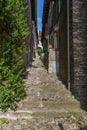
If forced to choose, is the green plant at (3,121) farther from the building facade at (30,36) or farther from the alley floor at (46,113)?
the building facade at (30,36)

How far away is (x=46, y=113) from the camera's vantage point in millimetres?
6148

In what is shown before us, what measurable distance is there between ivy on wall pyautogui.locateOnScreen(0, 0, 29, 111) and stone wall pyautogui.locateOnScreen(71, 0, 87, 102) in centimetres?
154

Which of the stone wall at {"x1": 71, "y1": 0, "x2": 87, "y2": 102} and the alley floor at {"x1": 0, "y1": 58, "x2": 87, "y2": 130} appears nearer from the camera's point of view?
the alley floor at {"x1": 0, "y1": 58, "x2": 87, "y2": 130}

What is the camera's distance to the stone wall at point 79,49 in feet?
22.2

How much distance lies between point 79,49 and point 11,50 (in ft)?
6.69

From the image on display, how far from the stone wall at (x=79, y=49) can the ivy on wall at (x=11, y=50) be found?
5.04ft

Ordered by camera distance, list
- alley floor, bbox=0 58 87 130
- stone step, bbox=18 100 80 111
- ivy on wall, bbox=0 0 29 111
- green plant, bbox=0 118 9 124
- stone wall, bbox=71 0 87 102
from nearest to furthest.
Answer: alley floor, bbox=0 58 87 130 < green plant, bbox=0 118 9 124 < ivy on wall, bbox=0 0 29 111 < stone step, bbox=18 100 80 111 < stone wall, bbox=71 0 87 102

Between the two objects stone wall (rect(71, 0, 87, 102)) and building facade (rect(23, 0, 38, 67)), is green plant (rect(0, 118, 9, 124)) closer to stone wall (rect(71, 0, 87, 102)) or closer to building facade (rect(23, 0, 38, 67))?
stone wall (rect(71, 0, 87, 102))

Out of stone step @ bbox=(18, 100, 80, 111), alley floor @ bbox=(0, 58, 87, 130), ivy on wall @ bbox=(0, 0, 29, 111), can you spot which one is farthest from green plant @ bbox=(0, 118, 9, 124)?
stone step @ bbox=(18, 100, 80, 111)

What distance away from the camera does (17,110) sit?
6.16 m

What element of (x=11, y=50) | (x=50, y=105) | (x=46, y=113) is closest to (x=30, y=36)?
(x=11, y=50)

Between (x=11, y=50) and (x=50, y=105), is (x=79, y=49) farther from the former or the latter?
(x=11, y=50)

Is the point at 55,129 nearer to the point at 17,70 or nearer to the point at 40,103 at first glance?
the point at 40,103

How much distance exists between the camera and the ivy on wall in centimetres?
603
